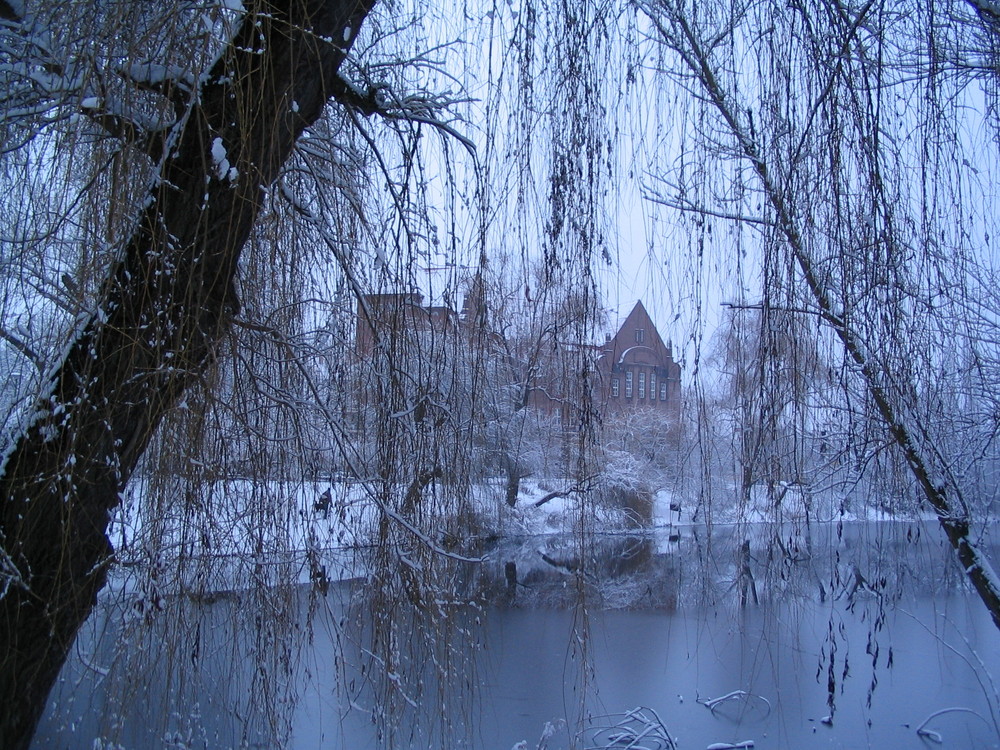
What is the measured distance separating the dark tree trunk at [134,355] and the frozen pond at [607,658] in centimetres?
16

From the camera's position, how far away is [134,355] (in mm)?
1132

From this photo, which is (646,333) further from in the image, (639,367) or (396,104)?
(396,104)

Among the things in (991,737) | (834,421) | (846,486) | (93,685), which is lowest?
(991,737)

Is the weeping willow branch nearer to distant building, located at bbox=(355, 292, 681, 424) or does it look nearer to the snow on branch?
distant building, located at bbox=(355, 292, 681, 424)

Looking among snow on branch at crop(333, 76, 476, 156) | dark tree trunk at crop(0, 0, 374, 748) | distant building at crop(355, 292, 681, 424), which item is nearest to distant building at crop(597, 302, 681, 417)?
distant building at crop(355, 292, 681, 424)

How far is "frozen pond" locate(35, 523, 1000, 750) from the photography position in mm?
1403

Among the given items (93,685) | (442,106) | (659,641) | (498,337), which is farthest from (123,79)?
(659,641)

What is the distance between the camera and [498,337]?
58.2 inches

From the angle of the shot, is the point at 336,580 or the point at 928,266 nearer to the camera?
the point at 928,266

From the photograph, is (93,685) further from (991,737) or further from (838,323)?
(991,737)

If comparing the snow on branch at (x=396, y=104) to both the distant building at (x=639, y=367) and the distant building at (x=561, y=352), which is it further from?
the distant building at (x=639, y=367)

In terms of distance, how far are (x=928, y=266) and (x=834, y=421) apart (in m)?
0.38

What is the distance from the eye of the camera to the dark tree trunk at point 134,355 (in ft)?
3.78

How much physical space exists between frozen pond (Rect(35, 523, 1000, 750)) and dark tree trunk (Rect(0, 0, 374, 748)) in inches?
6.1
